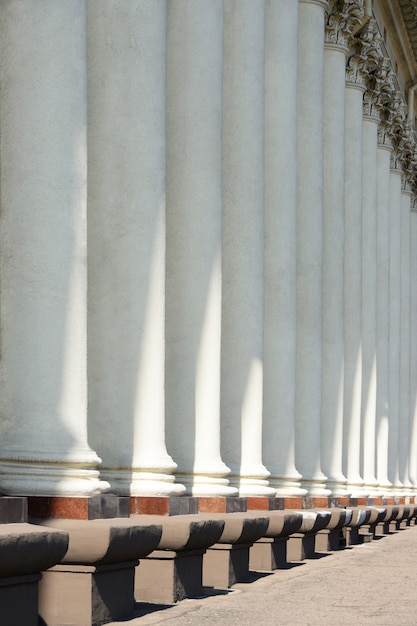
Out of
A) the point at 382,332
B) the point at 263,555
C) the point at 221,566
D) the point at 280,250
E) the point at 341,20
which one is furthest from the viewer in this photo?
the point at 382,332

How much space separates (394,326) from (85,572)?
2975 inches

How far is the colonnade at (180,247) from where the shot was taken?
29453mm

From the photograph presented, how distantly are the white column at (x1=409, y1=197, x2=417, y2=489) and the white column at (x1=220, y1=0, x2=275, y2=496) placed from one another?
203 feet

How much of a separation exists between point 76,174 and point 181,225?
12635 millimetres

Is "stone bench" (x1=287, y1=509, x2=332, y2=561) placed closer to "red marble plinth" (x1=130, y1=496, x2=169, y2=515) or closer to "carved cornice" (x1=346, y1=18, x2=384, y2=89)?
"red marble plinth" (x1=130, y1=496, x2=169, y2=515)

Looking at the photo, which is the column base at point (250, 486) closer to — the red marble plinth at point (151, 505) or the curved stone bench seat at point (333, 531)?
the curved stone bench seat at point (333, 531)

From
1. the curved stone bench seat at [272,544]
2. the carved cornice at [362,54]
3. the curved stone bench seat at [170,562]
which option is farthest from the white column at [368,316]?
the curved stone bench seat at [170,562]

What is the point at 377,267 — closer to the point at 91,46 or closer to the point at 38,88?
the point at 91,46

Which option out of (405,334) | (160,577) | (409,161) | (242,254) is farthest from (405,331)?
(160,577)

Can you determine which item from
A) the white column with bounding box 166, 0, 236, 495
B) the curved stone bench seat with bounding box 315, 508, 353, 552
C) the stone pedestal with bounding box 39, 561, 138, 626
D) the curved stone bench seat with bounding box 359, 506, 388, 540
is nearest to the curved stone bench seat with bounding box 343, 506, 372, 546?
the curved stone bench seat with bounding box 359, 506, 388, 540

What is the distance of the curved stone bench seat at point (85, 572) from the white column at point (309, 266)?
35.6m

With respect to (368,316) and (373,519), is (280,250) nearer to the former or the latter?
(373,519)

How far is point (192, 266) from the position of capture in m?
42.6

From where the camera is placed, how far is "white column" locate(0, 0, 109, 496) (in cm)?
2912
